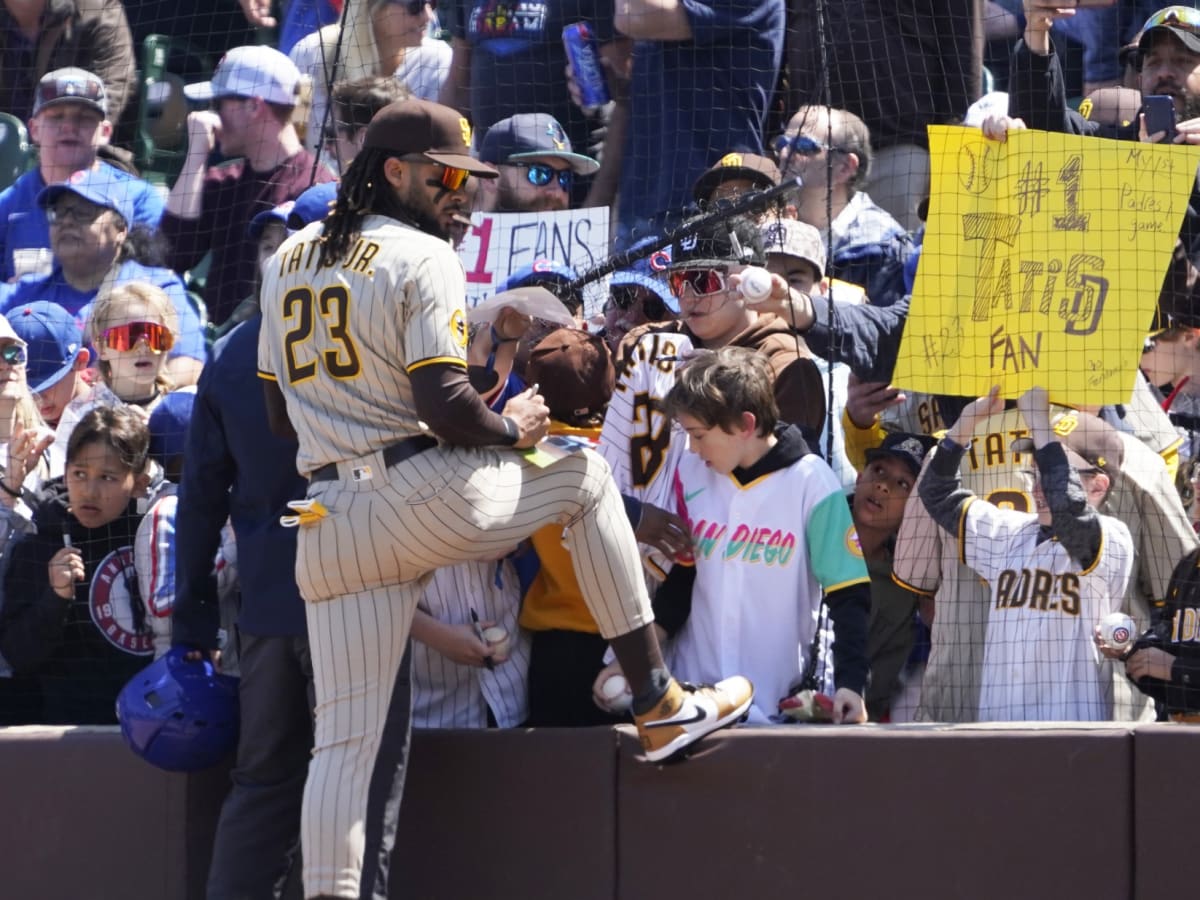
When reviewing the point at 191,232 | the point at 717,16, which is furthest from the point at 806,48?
the point at 191,232

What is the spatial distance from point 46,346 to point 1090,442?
400 cm

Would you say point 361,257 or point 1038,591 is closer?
point 361,257

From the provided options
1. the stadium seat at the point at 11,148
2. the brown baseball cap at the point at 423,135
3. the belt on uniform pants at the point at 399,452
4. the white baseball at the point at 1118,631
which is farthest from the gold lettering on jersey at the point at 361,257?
the stadium seat at the point at 11,148

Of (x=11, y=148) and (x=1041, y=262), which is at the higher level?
(x=11, y=148)

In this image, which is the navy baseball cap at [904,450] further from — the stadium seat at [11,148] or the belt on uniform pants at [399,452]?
the stadium seat at [11,148]

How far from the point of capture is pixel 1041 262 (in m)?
5.41

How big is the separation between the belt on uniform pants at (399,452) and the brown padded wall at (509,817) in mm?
1002

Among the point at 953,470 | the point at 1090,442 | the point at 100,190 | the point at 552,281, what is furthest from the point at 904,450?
the point at 100,190

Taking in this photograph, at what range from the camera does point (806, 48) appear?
7.45 metres

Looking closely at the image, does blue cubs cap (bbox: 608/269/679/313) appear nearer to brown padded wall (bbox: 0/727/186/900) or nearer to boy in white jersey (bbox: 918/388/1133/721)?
boy in white jersey (bbox: 918/388/1133/721)

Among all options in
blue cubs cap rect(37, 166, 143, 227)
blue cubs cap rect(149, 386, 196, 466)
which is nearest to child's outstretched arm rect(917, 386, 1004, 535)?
blue cubs cap rect(149, 386, 196, 466)

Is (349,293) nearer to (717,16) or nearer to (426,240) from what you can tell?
(426,240)

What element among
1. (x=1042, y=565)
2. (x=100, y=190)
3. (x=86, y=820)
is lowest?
(x=86, y=820)

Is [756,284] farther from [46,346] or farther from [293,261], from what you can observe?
[46,346]
